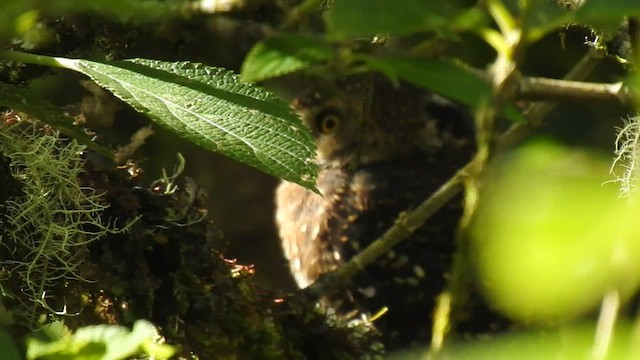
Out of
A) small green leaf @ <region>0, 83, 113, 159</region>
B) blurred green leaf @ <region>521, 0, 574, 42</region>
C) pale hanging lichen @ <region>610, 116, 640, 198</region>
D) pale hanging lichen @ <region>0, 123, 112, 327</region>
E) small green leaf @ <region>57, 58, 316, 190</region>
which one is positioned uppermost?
Answer: pale hanging lichen @ <region>610, 116, 640, 198</region>

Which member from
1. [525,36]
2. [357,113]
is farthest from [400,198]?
[525,36]

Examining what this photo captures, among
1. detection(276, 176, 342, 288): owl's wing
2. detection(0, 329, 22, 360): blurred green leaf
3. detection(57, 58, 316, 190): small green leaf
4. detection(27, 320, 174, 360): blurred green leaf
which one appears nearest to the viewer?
detection(0, 329, 22, 360): blurred green leaf

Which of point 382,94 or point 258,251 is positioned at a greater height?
point 382,94

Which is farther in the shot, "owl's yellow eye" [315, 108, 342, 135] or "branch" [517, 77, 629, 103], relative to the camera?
"owl's yellow eye" [315, 108, 342, 135]

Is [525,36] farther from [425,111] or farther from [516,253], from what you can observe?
[425,111]

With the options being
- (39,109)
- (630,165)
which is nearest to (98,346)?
(39,109)

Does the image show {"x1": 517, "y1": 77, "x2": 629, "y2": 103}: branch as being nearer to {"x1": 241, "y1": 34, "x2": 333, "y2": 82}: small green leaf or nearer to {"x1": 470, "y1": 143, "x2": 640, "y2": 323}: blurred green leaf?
{"x1": 241, "y1": 34, "x2": 333, "y2": 82}: small green leaf

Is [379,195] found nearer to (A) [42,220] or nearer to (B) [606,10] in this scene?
(A) [42,220]

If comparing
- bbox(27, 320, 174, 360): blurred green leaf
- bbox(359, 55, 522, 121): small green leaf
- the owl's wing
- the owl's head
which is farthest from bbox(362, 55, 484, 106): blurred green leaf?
the owl's head
